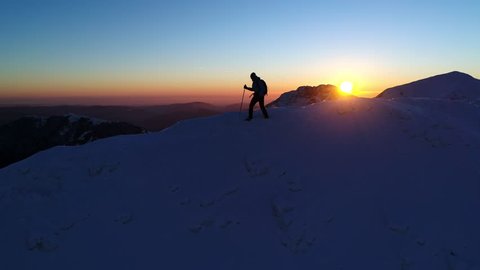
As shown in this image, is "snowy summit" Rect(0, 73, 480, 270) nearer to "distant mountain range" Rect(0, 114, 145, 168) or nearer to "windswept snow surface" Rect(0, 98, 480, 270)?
"windswept snow surface" Rect(0, 98, 480, 270)

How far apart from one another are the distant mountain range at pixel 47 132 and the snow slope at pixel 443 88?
3066 cm

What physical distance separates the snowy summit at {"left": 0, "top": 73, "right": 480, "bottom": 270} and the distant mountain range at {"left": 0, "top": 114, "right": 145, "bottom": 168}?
96.7 ft

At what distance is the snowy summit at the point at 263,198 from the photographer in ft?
38.7

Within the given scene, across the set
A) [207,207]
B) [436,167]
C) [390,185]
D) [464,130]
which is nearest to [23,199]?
[207,207]

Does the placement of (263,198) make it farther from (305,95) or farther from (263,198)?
(305,95)

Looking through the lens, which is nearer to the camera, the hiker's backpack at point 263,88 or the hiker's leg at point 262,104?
the hiker's backpack at point 263,88

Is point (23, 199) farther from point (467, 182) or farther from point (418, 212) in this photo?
point (467, 182)

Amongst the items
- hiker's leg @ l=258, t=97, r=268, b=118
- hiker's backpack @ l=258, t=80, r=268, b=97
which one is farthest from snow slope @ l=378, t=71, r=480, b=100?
hiker's backpack @ l=258, t=80, r=268, b=97

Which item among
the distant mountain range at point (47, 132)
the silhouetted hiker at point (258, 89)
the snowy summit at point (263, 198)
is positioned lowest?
the distant mountain range at point (47, 132)

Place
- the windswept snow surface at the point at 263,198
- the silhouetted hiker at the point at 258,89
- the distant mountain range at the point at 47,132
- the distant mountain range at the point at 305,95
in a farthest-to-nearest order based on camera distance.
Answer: the distant mountain range at the point at 305,95 < the distant mountain range at the point at 47,132 < the silhouetted hiker at the point at 258,89 < the windswept snow surface at the point at 263,198

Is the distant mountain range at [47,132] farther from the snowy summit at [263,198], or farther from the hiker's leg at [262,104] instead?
the snowy summit at [263,198]

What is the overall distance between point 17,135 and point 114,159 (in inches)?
1703

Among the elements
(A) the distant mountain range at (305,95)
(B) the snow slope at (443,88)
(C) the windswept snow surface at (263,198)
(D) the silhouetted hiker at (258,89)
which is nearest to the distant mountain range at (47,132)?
(A) the distant mountain range at (305,95)

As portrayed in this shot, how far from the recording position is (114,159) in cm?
1725
